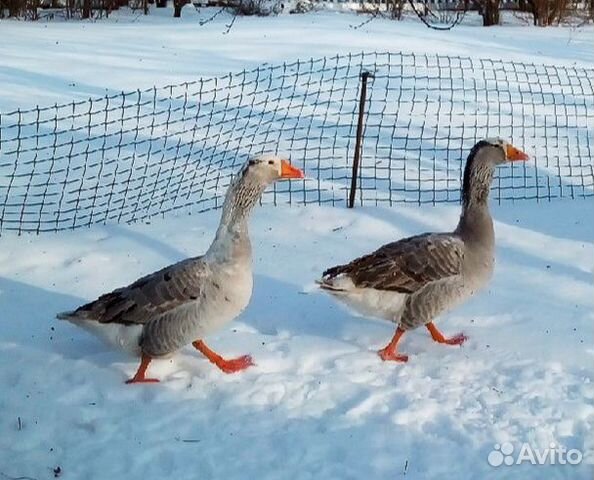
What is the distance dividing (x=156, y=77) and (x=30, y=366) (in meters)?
10.5

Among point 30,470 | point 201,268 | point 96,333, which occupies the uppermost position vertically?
point 201,268

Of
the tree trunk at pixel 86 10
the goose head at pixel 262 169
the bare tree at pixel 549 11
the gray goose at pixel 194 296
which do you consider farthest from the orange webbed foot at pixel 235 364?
the tree trunk at pixel 86 10

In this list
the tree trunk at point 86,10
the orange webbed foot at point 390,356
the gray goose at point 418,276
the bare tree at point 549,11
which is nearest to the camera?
the gray goose at point 418,276

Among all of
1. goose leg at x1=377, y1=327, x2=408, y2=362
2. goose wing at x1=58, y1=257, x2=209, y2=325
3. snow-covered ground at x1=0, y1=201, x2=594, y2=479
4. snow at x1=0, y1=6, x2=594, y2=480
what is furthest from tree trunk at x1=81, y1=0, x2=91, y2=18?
goose leg at x1=377, y1=327, x2=408, y2=362

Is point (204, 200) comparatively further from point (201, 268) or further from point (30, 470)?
point (30, 470)

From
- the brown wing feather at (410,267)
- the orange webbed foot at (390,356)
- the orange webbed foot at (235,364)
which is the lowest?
the orange webbed foot at (235,364)

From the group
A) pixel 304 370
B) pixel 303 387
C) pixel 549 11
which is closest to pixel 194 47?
pixel 549 11

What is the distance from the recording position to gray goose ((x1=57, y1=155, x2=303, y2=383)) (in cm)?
442

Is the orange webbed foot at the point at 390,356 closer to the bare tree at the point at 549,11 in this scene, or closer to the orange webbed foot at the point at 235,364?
the orange webbed foot at the point at 235,364

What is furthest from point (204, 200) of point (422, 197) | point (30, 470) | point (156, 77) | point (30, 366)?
point (156, 77)

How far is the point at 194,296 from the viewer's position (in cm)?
444

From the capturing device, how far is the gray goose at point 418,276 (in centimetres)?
464

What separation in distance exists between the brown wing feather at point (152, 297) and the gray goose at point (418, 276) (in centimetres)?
75

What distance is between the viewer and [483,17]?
26500 mm
